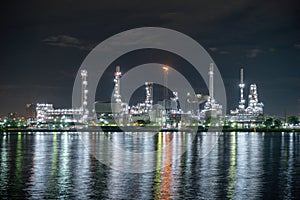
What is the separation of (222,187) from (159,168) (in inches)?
383

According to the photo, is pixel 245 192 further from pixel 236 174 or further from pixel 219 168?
pixel 219 168

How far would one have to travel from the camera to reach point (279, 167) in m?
39.0

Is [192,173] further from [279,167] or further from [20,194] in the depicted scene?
[20,194]

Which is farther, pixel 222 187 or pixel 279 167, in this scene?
pixel 279 167

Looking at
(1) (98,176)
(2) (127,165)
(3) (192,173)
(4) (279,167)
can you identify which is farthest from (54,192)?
(4) (279,167)

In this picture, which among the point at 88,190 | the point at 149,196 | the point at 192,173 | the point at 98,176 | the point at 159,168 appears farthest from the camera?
the point at 159,168

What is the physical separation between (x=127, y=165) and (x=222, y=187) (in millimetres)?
12515

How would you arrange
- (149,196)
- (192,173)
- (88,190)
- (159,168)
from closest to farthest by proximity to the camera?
(149,196), (88,190), (192,173), (159,168)

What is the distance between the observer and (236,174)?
110ft

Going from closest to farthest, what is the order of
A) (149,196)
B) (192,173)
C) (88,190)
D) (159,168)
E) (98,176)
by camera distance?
(149,196), (88,190), (98,176), (192,173), (159,168)

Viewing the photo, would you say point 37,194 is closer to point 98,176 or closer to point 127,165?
point 98,176

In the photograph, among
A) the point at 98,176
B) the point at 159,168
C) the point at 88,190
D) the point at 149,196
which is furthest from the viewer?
the point at 159,168

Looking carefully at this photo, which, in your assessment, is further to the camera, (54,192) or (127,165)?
(127,165)

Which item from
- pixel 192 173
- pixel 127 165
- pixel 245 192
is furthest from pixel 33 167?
pixel 245 192
